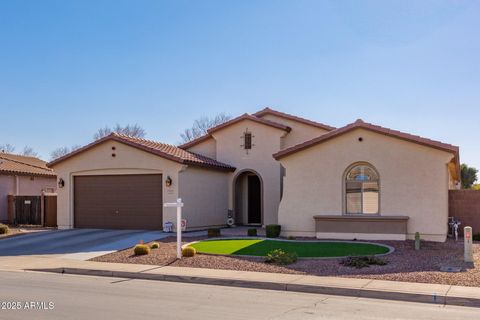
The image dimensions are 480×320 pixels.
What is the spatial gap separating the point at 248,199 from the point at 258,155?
2.56 meters

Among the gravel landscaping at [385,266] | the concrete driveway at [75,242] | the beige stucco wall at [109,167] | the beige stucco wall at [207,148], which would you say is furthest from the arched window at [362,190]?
the beige stucco wall at [207,148]

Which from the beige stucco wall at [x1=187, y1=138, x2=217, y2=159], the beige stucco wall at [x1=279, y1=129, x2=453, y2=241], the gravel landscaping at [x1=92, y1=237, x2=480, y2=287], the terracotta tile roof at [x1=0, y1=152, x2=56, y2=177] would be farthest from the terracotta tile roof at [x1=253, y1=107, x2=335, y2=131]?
the terracotta tile roof at [x1=0, y1=152, x2=56, y2=177]

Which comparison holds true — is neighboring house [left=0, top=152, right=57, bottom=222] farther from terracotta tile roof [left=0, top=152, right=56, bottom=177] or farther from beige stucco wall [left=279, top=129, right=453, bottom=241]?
beige stucco wall [left=279, top=129, right=453, bottom=241]

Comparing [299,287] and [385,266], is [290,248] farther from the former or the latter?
[299,287]

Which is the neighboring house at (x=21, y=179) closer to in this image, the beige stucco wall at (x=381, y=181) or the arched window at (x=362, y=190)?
the beige stucco wall at (x=381, y=181)

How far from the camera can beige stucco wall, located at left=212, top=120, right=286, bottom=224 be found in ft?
85.6

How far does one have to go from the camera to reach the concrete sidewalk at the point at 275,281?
10416mm

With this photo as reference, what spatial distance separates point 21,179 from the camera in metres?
31.3

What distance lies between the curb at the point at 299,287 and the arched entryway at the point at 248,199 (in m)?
14.3

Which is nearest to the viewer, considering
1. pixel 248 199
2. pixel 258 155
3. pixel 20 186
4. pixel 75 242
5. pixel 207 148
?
pixel 75 242

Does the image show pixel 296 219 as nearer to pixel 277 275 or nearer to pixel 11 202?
pixel 277 275

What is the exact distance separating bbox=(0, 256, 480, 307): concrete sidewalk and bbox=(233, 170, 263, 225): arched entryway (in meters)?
13.0

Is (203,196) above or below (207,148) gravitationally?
below

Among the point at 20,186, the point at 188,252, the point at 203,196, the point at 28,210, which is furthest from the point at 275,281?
the point at 20,186
